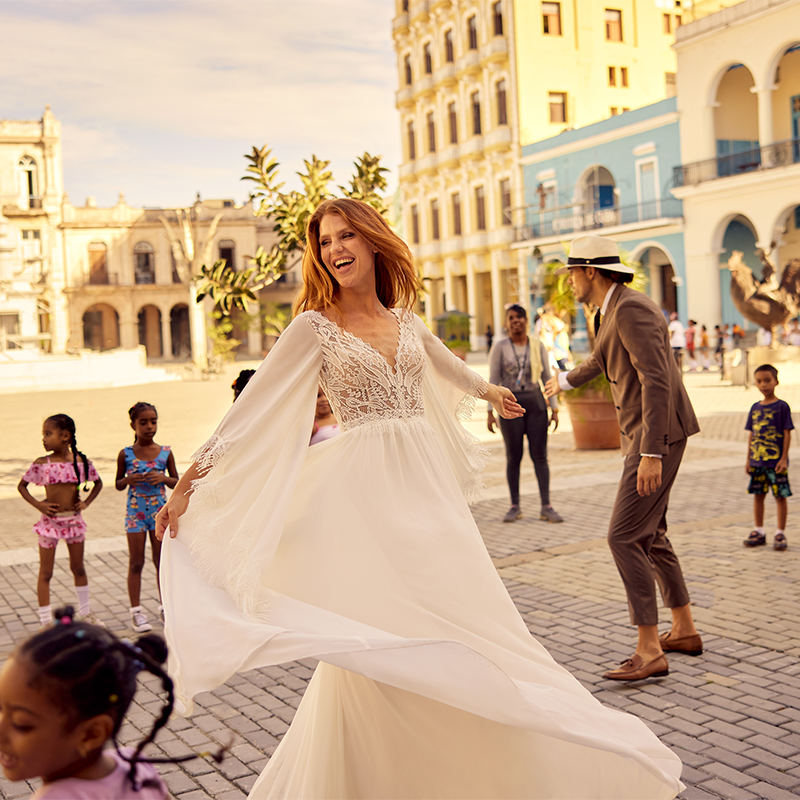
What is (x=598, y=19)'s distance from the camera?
42.9 m

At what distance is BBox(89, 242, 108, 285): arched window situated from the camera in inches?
2362

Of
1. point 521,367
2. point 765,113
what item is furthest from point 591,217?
point 521,367

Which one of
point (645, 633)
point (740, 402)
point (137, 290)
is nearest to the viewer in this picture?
point (645, 633)

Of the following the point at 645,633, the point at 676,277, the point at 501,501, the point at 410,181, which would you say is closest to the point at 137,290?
the point at 410,181

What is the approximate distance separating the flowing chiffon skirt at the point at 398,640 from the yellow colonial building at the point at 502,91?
37822 mm

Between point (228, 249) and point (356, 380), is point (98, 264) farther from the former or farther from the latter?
point (356, 380)

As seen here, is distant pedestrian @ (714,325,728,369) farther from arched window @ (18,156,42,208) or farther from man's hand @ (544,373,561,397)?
arched window @ (18,156,42,208)

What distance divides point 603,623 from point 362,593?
2.87 meters

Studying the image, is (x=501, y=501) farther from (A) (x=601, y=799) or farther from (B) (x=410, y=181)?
(B) (x=410, y=181)

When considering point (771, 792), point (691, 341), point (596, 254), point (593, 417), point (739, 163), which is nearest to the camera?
point (771, 792)

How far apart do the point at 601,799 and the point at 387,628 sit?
0.84 m

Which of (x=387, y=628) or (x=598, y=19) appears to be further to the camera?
(x=598, y=19)

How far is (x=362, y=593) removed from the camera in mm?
2775

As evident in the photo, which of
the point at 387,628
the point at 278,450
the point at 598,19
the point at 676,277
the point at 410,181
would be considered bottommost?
the point at 387,628
